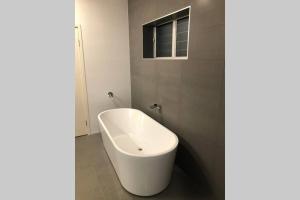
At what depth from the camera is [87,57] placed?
3613 millimetres

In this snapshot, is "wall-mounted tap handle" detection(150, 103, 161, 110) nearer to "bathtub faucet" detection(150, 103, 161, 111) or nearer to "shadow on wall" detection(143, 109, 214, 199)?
"bathtub faucet" detection(150, 103, 161, 111)

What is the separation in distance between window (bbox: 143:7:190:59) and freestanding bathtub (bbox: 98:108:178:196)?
113 centimetres

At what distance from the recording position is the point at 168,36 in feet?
9.81


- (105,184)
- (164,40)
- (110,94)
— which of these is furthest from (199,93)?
(110,94)

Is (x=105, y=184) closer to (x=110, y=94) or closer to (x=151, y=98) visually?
(x=151, y=98)

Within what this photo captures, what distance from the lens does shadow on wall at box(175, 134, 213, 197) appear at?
6.89 ft

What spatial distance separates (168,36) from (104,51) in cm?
142

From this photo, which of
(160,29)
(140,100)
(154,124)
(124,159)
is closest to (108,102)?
(140,100)

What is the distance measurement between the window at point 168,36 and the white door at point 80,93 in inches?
48.7

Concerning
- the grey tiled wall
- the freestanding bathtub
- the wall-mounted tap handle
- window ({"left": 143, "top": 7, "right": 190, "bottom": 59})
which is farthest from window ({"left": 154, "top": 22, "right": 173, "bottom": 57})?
the freestanding bathtub

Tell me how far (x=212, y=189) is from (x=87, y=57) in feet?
10.1

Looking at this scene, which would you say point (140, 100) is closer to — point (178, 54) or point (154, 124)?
point (154, 124)

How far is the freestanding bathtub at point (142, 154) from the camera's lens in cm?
200

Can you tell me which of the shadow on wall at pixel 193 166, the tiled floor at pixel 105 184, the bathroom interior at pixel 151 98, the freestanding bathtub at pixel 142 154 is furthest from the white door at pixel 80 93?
the shadow on wall at pixel 193 166
